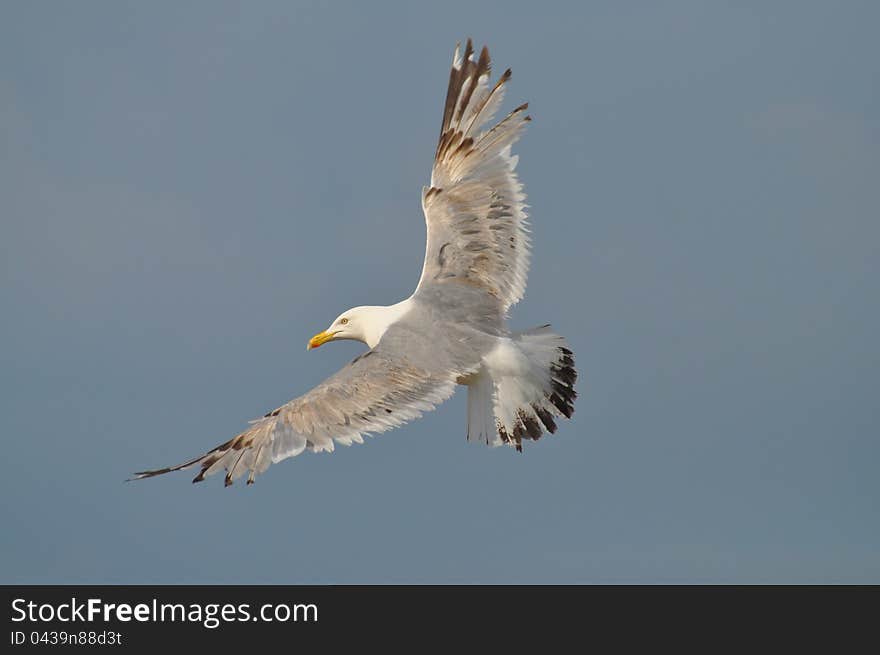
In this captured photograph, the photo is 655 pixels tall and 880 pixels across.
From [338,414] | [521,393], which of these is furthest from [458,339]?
[338,414]

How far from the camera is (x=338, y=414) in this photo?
1002 cm

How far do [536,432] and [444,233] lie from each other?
6.22 feet

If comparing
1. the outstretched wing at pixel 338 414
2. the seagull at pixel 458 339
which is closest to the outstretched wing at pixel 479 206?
the seagull at pixel 458 339

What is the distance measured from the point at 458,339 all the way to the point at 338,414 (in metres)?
1.21

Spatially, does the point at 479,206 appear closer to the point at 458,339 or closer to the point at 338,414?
the point at 458,339

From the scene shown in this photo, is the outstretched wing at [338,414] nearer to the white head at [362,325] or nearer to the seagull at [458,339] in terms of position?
the seagull at [458,339]

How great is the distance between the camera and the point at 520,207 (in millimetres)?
11625

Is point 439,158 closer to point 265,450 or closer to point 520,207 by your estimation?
point 520,207

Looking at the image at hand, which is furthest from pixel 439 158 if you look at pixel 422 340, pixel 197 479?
pixel 197 479

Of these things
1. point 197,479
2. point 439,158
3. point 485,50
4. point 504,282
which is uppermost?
point 485,50

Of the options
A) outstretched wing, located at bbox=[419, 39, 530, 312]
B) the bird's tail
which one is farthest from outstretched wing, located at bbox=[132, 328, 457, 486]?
outstretched wing, located at bbox=[419, 39, 530, 312]

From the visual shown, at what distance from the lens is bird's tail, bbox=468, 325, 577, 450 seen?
10.6 meters

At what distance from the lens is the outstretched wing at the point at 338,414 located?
389 inches

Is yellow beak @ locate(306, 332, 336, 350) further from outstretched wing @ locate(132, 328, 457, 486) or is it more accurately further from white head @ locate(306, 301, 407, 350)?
outstretched wing @ locate(132, 328, 457, 486)
